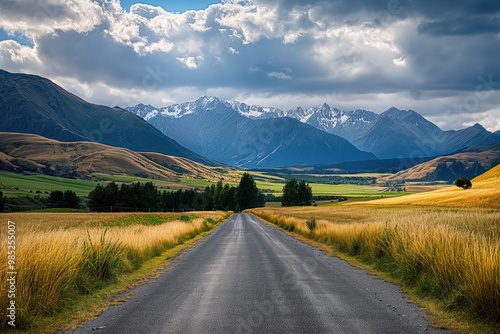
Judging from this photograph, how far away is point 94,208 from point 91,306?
123 metres

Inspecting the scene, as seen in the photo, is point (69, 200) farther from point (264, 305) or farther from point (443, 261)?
point (443, 261)

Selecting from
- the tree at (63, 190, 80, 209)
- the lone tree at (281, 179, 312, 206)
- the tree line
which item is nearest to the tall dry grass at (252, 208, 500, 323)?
the tree line

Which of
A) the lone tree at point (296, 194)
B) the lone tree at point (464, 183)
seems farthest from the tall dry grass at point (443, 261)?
the lone tree at point (296, 194)

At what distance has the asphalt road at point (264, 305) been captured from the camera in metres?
8.50

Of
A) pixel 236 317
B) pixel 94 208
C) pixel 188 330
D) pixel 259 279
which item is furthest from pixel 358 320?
pixel 94 208

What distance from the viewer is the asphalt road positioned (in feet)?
27.9

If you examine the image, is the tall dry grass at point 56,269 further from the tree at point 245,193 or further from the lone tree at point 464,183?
the tree at point 245,193

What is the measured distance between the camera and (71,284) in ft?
37.0

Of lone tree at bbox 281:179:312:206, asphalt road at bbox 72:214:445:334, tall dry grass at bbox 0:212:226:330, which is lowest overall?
asphalt road at bbox 72:214:445:334

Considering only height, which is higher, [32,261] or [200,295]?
[32,261]

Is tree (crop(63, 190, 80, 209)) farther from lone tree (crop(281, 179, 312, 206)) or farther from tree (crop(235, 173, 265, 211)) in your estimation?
lone tree (crop(281, 179, 312, 206))

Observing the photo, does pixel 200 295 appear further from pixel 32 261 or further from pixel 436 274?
pixel 436 274

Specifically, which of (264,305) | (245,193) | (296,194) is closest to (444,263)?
(264,305)

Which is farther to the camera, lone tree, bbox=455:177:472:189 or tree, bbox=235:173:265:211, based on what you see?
tree, bbox=235:173:265:211
